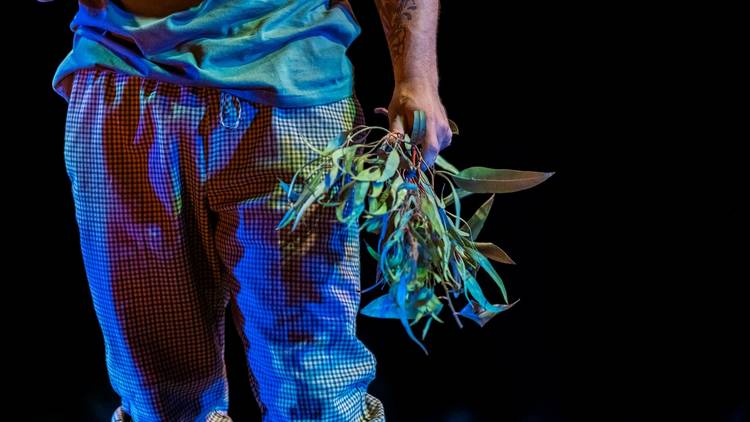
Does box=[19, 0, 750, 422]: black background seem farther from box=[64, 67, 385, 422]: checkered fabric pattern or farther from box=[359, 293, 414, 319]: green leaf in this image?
box=[359, 293, 414, 319]: green leaf

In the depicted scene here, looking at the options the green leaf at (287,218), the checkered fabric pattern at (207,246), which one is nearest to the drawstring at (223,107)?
the checkered fabric pattern at (207,246)

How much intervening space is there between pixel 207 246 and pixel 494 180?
379 mm

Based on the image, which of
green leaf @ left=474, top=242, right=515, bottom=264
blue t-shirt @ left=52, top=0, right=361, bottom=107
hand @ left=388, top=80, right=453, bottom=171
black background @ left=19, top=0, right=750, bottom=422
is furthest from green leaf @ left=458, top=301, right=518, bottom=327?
black background @ left=19, top=0, right=750, bottom=422

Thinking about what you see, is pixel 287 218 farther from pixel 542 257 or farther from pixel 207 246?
pixel 542 257

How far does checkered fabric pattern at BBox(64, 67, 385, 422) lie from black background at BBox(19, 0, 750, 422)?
2.44ft

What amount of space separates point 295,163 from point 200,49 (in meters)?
0.18

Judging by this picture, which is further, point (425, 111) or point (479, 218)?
point (479, 218)

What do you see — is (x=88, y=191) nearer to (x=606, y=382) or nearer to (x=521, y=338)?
(x=521, y=338)

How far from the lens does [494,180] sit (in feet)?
3.05

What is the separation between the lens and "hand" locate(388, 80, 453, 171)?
2.85ft

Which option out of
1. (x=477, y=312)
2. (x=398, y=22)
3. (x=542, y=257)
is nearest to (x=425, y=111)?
(x=398, y=22)

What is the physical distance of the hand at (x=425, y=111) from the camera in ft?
2.85

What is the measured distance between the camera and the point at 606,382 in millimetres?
1693

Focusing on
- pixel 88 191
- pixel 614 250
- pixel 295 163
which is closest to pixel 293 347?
pixel 295 163
